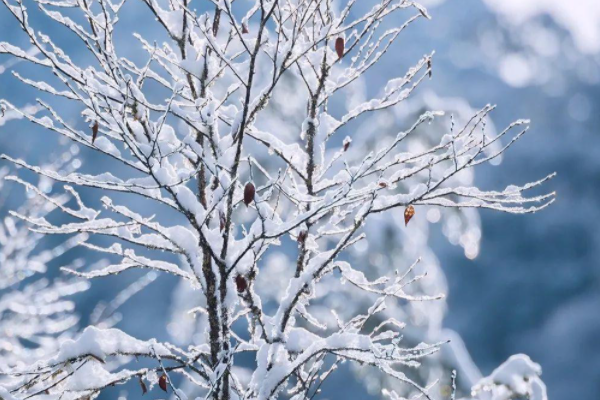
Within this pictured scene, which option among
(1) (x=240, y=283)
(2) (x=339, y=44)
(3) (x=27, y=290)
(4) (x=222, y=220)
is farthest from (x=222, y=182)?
(3) (x=27, y=290)

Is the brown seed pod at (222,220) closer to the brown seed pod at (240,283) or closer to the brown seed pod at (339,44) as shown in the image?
the brown seed pod at (240,283)

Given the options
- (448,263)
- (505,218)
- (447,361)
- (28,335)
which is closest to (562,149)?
(505,218)

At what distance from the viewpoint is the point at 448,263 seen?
81.9 ft

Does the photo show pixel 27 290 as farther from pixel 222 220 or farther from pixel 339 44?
pixel 339 44

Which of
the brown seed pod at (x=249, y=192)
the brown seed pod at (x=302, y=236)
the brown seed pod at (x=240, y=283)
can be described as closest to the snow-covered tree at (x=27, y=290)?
the brown seed pod at (x=302, y=236)

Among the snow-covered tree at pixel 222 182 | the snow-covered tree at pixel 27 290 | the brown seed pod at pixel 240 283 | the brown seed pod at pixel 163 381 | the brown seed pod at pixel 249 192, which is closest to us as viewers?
the brown seed pod at pixel 249 192

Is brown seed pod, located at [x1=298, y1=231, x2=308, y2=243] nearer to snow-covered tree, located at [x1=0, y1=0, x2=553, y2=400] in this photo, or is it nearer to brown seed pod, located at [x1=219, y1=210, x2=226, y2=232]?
snow-covered tree, located at [x1=0, y1=0, x2=553, y2=400]

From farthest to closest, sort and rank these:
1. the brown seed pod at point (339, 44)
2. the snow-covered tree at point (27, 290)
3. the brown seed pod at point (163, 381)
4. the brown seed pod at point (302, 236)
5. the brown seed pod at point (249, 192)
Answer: the snow-covered tree at point (27, 290), the brown seed pod at point (302, 236), the brown seed pod at point (339, 44), the brown seed pod at point (163, 381), the brown seed pod at point (249, 192)

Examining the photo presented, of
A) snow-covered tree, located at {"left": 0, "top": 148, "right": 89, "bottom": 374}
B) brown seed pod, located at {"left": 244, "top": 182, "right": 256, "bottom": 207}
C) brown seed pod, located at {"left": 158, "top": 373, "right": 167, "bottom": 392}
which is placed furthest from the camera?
snow-covered tree, located at {"left": 0, "top": 148, "right": 89, "bottom": 374}

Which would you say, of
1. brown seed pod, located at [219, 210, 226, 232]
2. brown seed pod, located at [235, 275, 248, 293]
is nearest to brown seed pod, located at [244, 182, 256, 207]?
brown seed pod, located at [219, 210, 226, 232]

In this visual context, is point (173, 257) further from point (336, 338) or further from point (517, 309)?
point (336, 338)

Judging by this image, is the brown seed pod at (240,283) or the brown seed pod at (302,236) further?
the brown seed pod at (302,236)

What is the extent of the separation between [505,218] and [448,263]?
3.66 m

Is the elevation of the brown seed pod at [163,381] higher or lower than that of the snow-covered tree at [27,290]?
lower
